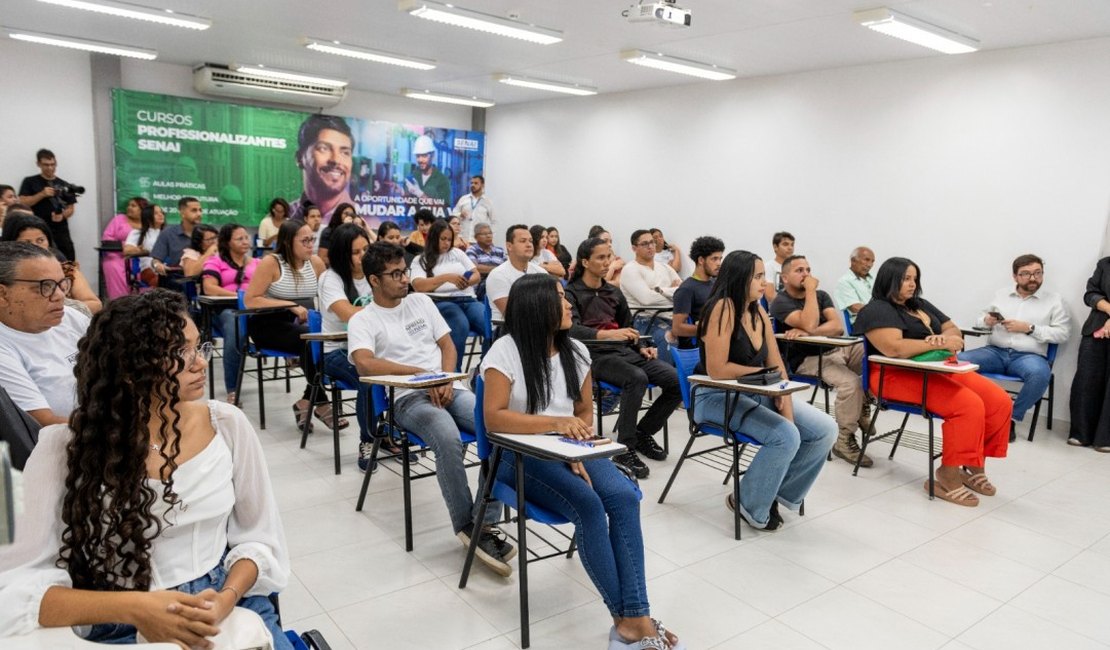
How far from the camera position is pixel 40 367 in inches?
95.7

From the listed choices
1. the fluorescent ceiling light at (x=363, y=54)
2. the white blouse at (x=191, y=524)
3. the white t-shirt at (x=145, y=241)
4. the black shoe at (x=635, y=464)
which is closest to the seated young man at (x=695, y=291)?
the black shoe at (x=635, y=464)

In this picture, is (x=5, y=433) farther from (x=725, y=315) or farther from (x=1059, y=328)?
(x=1059, y=328)

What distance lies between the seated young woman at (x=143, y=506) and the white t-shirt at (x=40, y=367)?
40.1 inches

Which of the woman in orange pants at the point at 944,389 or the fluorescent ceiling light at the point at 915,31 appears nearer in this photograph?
the woman in orange pants at the point at 944,389

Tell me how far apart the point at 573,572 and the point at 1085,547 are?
244 centimetres

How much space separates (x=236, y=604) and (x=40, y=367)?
1396 millimetres

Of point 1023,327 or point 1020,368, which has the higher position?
point 1023,327

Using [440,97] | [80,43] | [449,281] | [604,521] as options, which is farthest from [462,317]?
[440,97]

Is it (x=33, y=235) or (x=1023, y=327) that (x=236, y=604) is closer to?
(x=33, y=235)

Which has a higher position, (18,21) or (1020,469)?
(18,21)

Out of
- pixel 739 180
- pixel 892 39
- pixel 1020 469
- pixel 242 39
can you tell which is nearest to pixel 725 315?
pixel 1020 469

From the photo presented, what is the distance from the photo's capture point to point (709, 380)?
3453 mm

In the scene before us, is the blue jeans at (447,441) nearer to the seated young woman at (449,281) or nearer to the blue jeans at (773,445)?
the blue jeans at (773,445)

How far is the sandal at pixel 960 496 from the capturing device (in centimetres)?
392
